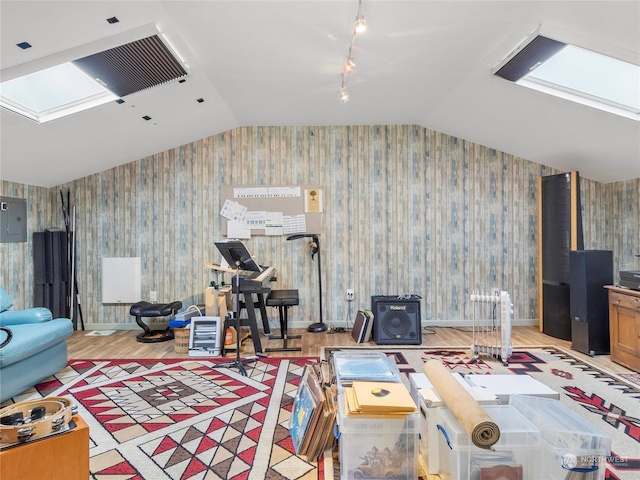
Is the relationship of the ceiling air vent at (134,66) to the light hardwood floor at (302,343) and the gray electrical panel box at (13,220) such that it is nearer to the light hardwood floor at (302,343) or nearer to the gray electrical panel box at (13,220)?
the gray electrical panel box at (13,220)

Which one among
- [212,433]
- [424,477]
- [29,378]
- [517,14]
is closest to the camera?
[424,477]

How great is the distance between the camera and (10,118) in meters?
2.96

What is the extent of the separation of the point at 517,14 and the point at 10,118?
13.2 ft

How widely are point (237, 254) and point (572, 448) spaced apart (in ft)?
8.67

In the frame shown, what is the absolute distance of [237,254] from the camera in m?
3.25

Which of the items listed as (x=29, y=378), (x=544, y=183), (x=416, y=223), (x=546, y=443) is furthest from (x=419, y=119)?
(x=29, y=378)

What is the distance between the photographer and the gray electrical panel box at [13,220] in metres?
3.85

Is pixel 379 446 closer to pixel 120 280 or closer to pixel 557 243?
pixel 557 243

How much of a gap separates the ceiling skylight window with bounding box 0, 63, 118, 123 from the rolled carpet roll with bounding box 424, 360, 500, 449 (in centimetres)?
353

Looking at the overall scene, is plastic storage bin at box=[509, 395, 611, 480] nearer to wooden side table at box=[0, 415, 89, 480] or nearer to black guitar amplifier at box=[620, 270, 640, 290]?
wooden side table at box=[0, 415, 89, 480]

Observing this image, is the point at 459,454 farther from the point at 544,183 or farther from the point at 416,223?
the point at 544,183

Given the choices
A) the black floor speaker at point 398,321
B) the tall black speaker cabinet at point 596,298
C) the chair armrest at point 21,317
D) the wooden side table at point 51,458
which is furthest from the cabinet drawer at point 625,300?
the chair armrest at point 21,317

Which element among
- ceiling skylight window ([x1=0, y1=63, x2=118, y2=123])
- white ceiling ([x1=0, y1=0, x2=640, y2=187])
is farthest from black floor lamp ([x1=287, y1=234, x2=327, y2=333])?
ceiling skylight window ([x1=0, y1=63, x2=118, y2=123])

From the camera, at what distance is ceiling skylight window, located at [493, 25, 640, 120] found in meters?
2.90
